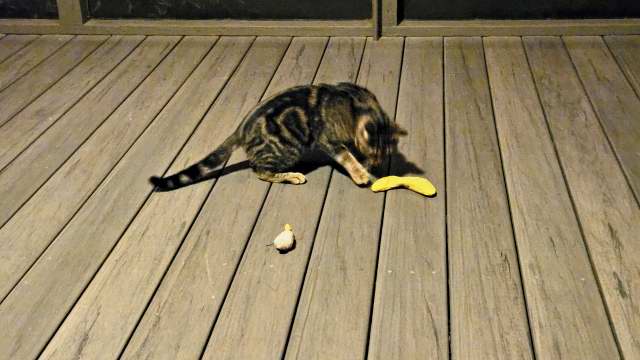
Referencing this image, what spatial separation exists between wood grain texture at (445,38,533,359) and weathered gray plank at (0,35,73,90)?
2345 mm

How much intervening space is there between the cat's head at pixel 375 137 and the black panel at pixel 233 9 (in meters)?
1.81

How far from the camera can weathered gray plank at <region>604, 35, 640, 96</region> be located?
13.1 feet

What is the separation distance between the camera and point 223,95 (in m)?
4.00

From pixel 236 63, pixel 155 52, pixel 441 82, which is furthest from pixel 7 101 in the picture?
pixel 441 82

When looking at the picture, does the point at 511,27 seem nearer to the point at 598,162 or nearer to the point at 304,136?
the point at 598,162

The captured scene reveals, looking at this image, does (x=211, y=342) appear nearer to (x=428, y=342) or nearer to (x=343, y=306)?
(x=343, y=306)

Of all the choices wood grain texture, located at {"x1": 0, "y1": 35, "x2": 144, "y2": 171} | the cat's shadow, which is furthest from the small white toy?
wood grain texture, located at {"x1": 0, "y1": 35, "x2": 144, "y2": 171}

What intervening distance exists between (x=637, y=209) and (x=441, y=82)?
4.61 feet

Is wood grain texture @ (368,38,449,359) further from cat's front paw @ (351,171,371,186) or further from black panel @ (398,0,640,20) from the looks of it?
black panel @ (398,0,640,20)

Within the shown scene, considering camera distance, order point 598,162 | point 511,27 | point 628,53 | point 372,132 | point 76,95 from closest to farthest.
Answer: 1. point 372,132
2. point 598,162
3. point 76,95
4. point 628,53
5. point 511,27

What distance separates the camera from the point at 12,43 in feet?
15.9

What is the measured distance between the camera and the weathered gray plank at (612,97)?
3.28m

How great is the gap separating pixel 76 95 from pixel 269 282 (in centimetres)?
203

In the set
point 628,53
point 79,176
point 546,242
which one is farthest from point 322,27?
point 546,242
